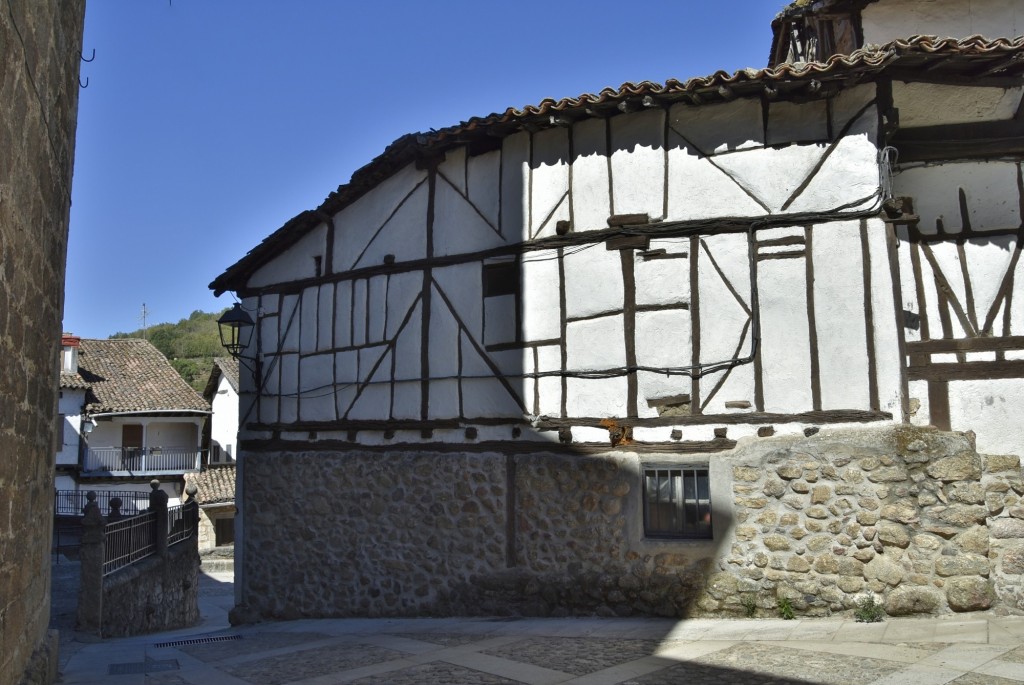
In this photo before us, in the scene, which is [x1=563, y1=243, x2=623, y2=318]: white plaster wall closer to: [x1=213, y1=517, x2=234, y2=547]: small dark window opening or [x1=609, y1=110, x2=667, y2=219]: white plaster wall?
[x1=609, y1=110, x2=667, y2=219]: white plaster wall

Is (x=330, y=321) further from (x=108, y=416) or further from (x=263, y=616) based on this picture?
(x=108, y=416)

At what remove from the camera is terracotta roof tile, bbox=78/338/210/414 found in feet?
119

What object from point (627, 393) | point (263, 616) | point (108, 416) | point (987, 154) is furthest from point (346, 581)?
point (108, 416)

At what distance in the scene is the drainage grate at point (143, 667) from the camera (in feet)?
27.4

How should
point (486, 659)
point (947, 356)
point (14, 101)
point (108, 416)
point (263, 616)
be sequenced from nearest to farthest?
point (14, 101) → point (486, 659) → point (947, 356) → point (263, 616) → point (108, 416)

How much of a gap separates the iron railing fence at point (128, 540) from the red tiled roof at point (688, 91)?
5634mm

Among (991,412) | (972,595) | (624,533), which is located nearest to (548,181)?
(624,533)

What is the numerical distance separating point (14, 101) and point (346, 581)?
29.3 feet

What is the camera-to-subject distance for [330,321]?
42.8ft

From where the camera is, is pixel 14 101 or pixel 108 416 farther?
pixel 108 416

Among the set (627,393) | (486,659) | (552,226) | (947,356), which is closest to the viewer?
(486,659)

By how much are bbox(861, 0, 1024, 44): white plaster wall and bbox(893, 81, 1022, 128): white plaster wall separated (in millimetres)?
2479

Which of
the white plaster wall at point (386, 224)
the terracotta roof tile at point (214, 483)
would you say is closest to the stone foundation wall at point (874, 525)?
the white plaster wall at point (386, 224)

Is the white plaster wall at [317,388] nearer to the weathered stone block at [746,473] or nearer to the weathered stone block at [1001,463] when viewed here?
the weathered stone block at [746,473]
